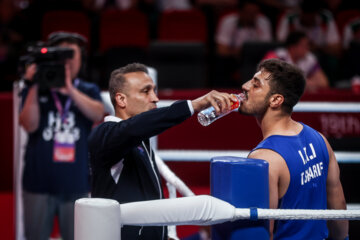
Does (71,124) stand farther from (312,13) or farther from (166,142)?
(312,13)

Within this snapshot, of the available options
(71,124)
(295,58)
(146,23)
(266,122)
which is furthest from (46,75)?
(146,23)

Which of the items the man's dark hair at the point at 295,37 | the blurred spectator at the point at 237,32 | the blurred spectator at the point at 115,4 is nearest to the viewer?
the man's dark hair at the point at 295,37

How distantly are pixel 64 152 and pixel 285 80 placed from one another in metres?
1.33

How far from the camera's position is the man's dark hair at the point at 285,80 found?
1.95m

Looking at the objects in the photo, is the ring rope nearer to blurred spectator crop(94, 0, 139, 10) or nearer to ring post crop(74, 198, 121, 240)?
ring post crop(74, 198, 121, 240)

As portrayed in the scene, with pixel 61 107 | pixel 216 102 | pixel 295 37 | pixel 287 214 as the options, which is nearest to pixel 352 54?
pixel 295 37

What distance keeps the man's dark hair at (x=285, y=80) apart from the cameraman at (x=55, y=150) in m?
1.14

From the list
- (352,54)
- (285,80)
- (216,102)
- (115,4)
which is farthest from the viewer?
(115,4)

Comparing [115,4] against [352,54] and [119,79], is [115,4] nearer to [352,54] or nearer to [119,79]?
[352,54]

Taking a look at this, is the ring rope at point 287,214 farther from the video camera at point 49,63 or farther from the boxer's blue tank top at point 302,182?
the video camera at point 49,63

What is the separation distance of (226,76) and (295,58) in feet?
2.92

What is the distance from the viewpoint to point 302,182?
1.79m

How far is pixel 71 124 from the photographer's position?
2.86 metres

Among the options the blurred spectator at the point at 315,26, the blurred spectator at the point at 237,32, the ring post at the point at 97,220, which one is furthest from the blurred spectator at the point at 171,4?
the ring post at the point at 97,220
